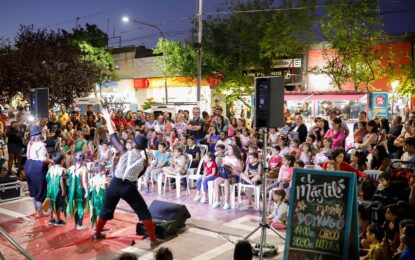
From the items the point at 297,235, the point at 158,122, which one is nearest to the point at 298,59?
the point at 158,122

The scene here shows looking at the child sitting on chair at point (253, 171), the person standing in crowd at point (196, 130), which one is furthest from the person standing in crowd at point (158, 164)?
the child sitting on chair at point (253, 171)

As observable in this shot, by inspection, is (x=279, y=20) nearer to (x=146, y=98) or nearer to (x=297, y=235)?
(x=146, y=98)

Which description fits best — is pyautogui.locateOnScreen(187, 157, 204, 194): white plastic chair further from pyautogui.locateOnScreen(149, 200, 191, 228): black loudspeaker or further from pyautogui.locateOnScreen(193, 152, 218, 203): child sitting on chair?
pyautogui.locateOnScreen(149, 200, 191, 228): black loudspeaker

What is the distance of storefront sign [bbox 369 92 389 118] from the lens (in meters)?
15.9

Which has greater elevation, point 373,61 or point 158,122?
point 373,61

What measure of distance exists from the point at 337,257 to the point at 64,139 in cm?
982

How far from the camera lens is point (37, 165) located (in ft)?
29.4

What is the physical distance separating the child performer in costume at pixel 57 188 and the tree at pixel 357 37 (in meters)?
13.4

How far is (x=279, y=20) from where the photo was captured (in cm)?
2094

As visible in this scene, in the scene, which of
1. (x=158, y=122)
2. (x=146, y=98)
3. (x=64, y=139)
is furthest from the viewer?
(x=146, y=98)

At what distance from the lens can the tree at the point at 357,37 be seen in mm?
18000

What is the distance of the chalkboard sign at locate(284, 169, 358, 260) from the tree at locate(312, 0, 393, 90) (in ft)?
47.2

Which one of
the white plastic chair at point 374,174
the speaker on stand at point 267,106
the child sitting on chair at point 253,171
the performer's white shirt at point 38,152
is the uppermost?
the speaker on stand at point 267,106

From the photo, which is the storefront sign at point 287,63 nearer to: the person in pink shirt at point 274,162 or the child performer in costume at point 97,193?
the person in pink shirt at point 274,162
